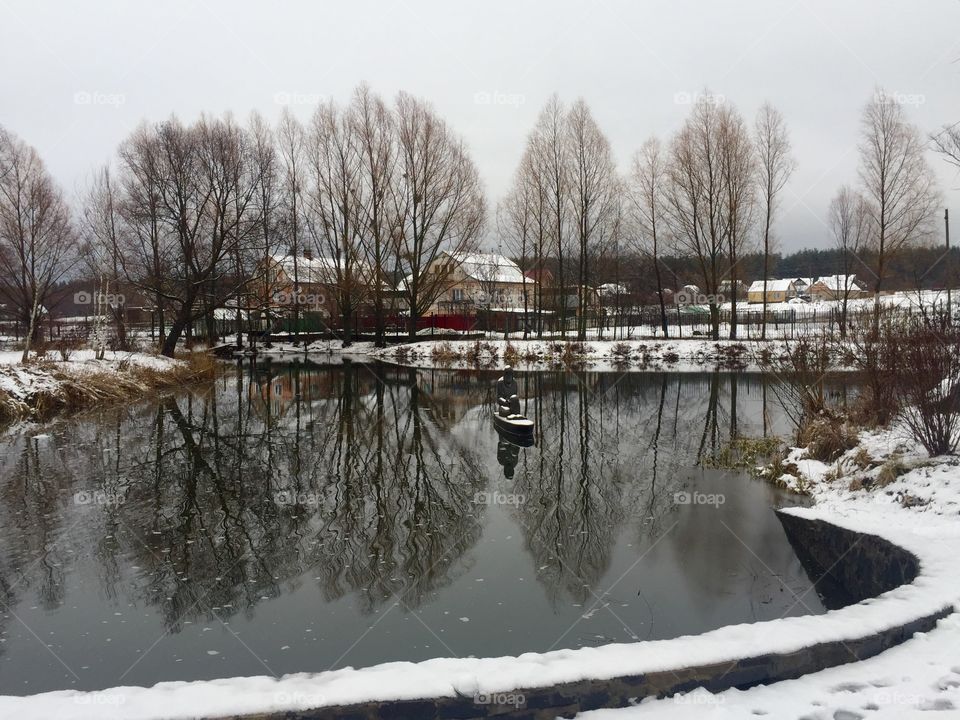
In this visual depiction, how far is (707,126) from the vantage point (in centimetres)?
3512

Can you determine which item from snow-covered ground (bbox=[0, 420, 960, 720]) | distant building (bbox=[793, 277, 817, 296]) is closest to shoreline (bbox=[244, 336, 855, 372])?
snow-covered ground (bbox=[0, 420, 960, 720])

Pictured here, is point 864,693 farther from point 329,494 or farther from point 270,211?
point 270,211

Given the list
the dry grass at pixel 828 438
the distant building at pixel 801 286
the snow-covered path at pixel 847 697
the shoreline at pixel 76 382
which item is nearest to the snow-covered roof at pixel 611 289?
the distant building at pixel 801 286

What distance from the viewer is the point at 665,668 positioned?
4191 mm

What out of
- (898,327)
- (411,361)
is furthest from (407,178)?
(898,327)

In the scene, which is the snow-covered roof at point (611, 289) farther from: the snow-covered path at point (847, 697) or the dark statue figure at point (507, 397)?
the snow-covered path at point (847, 697)

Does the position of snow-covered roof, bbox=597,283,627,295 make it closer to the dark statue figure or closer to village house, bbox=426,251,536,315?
village house, bbox=426,251,536,315

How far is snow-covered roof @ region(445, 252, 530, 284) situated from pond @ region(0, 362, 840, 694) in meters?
29.0

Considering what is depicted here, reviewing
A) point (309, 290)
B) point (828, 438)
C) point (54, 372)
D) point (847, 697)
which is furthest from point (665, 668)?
point (309, 290)

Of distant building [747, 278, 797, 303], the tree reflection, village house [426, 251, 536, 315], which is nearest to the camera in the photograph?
the tree reflection

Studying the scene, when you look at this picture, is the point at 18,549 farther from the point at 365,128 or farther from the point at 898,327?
the point at 365,128

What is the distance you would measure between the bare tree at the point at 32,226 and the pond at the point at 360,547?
23467 millimetres

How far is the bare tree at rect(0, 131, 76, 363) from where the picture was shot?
32.8 m

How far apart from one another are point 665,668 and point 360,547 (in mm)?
4469
